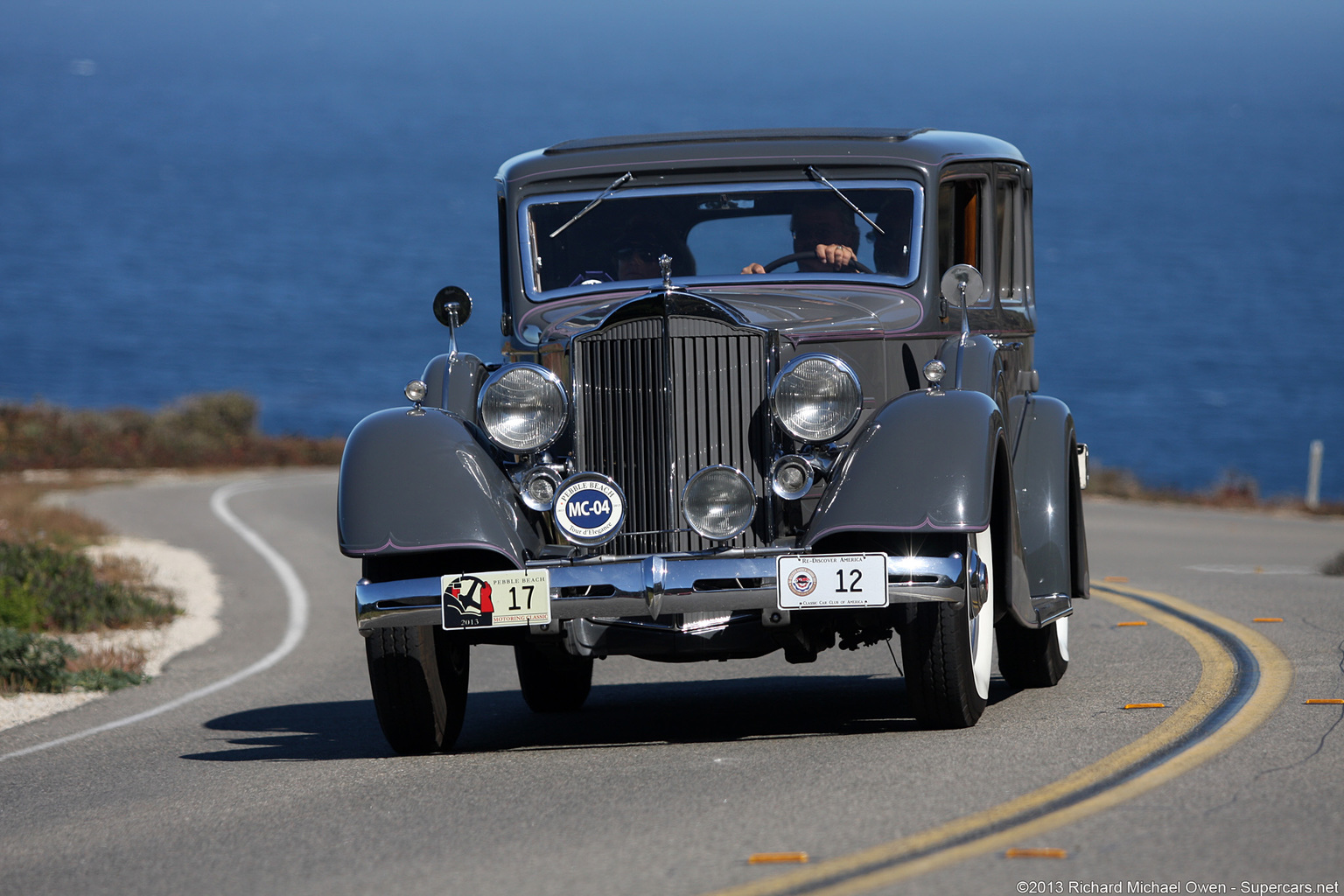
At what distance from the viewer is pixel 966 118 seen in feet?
649

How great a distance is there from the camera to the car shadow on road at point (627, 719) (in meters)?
7.71

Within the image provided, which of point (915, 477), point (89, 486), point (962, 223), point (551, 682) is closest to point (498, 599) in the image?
point (915, 477)

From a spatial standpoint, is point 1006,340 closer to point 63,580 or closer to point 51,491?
point 63,580

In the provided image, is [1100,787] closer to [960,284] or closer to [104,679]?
[960,284]

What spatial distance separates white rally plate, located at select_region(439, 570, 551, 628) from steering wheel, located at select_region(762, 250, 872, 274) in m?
2.31

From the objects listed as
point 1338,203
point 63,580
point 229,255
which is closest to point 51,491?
point 63,580

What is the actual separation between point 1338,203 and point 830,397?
137929 millimetres

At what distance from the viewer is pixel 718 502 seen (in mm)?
7016

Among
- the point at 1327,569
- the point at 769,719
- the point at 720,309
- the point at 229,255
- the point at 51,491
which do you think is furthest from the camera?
the point at 229,255

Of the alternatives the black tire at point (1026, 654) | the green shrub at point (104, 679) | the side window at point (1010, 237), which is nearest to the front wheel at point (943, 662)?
the black tire at point (1026, 654)

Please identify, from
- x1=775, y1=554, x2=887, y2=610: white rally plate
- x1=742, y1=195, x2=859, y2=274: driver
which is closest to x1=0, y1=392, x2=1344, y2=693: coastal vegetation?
x1=742, y1=195, x2=859, y2=274: driver

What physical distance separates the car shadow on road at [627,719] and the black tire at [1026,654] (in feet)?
0.46

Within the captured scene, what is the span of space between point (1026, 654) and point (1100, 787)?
273cm

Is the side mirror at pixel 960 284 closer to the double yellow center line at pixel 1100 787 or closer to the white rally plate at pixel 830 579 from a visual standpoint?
the white rally plate at pixel 830 579
